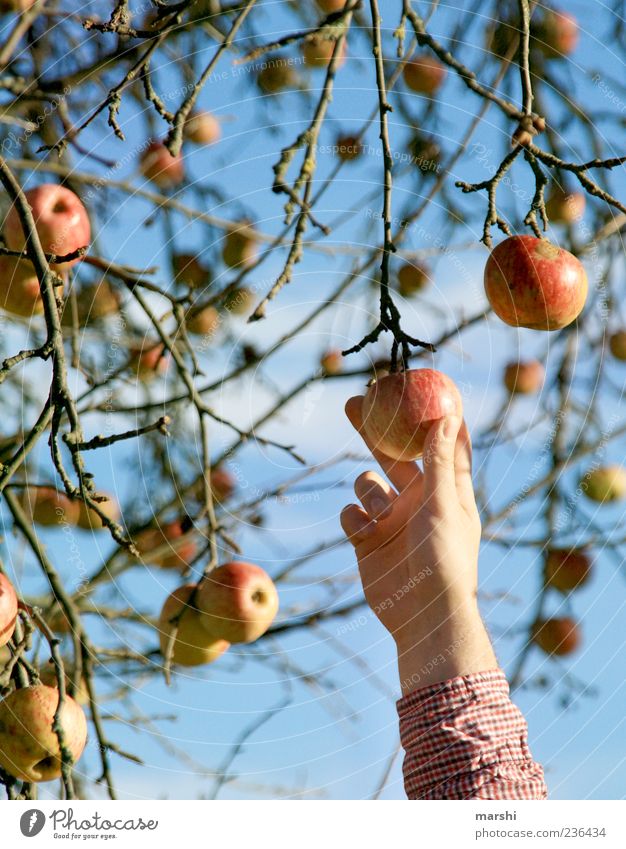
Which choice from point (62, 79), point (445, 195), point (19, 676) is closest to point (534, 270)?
point (445, 195)

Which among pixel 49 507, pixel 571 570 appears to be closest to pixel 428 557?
pixel 571 570

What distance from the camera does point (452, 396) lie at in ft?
3.43

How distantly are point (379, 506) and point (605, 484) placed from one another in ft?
2.36

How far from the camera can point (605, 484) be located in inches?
66.4

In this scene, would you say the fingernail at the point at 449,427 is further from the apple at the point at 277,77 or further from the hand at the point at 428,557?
the apple at the point at 277,77

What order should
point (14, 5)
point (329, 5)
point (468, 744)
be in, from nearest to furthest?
point (468, 744) → point (14, 5) → point (329, 5)

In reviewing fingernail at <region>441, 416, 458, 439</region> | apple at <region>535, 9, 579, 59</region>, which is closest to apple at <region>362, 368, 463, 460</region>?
fingernail at <region>441, 416, 458, 439</region>

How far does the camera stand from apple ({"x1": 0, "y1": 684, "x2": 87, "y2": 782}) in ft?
3.32

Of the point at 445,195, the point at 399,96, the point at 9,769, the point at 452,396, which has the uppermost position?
the point at 399,96

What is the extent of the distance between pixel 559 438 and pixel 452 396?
414 mm

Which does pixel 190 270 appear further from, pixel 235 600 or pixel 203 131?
pixel 235 600

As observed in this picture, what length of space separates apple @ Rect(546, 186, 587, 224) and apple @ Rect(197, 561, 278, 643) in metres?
0.70

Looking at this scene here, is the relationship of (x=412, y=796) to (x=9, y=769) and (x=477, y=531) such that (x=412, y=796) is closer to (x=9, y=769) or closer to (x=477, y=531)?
(x=477, y=531)

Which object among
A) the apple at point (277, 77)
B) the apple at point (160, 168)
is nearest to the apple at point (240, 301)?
the apple at point (160, 168)
